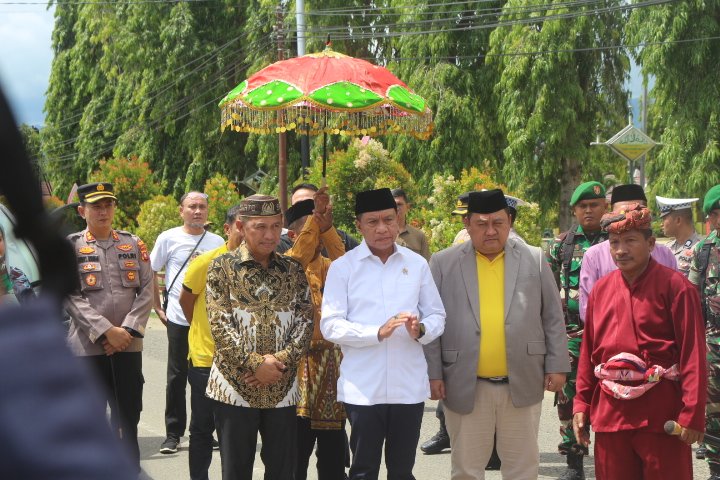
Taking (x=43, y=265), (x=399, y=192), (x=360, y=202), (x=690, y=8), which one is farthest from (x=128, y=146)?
(x=43, y=265)

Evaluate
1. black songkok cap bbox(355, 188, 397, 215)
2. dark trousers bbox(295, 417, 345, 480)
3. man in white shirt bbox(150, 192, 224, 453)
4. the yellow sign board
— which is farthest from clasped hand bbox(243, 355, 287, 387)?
the yellow sign board

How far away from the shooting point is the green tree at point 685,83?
66.9ft

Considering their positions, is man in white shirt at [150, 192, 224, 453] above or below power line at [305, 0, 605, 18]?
below

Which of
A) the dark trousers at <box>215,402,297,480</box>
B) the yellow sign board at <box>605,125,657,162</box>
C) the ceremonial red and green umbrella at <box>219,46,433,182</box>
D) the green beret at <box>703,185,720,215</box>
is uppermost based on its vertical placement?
the ceremonial red and green umbrella at <box>219,46,433,182</box>

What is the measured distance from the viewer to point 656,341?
17.4ft

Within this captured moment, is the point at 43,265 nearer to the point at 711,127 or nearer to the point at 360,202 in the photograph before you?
the point at 360,202

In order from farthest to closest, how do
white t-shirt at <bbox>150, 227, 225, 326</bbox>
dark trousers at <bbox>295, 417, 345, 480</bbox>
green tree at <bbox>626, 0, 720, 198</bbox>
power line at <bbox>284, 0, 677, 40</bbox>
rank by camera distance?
power line at <bbox>284, 0, 677, 40</bbox>
green tree at <bbox>626, 0, 720, 198</bbox>
white t-shirt at <bbox>150, 227, 225, 326</bbox>
dark trousers at <bbox>295, 417, 345, 480</bbox>

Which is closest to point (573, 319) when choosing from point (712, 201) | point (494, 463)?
point (494, 463)

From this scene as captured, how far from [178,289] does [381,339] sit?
317 cm

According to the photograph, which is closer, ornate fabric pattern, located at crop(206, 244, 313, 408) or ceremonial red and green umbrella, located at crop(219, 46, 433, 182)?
ornate fabric pattern, located at crop(206, 244, 313, 408)

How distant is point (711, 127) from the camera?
2077cm

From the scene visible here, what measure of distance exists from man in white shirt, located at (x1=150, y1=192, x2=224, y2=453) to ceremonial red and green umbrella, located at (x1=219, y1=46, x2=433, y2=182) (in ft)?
4.36

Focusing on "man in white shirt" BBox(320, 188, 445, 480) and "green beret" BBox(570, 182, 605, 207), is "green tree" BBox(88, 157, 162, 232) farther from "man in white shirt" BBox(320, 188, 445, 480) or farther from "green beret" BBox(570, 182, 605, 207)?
"man in white shirt" BBox(320, 188, 445, 480)

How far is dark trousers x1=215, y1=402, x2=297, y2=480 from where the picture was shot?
5707 mm
